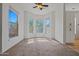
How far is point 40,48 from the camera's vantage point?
9.36 ft

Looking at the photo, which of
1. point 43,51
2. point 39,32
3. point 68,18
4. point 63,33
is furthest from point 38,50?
point 68,18

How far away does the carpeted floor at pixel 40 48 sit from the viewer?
2716mm

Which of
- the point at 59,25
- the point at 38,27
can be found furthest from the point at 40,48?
the point at 59,25

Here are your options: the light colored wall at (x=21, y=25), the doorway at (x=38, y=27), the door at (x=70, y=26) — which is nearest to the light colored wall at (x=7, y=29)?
the light colored wall at (x=21, y=25)

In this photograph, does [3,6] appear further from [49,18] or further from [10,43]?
[49,18]

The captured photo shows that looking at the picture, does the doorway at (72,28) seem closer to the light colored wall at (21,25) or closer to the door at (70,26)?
the door at (70,26)

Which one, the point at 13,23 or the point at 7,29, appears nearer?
the point at 7,29

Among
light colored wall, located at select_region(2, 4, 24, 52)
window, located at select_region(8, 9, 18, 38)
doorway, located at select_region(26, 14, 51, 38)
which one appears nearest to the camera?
light colored wall, located at select_region(2, 4, 24, 52)

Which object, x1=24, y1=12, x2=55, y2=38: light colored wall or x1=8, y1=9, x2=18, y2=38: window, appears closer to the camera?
x1=8, y1=9, x2=18, y2=38: window

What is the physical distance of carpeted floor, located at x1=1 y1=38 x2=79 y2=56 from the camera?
2.72 m

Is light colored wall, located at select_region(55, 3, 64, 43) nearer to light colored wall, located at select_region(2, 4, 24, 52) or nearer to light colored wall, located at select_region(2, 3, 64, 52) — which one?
light colored wall, located at select_region(2, 3, 64, 52)

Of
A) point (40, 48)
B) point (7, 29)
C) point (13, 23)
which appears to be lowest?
point (40, 48)

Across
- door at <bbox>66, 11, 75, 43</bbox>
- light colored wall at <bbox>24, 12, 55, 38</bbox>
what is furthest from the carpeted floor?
door at <bbox>66, 11, 75, 43</bbox>

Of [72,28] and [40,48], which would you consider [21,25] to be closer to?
[40,48]
